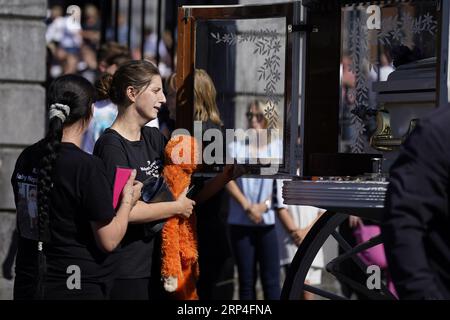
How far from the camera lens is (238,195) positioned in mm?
8102

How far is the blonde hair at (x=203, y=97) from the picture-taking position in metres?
5.96

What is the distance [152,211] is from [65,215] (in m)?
0.52

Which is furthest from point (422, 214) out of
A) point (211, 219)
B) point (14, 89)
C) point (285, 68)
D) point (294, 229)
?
point (14, 89)

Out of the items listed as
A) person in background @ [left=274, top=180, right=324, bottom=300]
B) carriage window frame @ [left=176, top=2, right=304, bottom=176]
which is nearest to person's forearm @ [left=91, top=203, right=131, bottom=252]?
carriage window frame @ [left=176, top=2, right=304, bottom=176]

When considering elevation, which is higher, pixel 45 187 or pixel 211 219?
pixel 45 187

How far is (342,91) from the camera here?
5793 millimetres

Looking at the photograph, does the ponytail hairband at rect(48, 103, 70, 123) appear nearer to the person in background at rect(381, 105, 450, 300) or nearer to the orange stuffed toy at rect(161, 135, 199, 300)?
the orange stuffed toy at rect(161, 135, 199, 300)

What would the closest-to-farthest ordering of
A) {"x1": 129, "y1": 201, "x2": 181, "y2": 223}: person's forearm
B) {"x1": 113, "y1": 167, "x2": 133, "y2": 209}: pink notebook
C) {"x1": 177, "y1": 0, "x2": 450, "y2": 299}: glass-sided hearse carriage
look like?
{"x1": 113, "y1": 167, "x2": 133, "y2": 209}: pink notebook, {"x1": 129, "y1": 201, "x2": 181, "y2": 223}: person's forearm, {"x1": 177, "y1": 0, "x2": 450, "y2": 299}: glass-sided hearse carriage

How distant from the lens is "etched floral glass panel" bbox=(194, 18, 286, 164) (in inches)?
230

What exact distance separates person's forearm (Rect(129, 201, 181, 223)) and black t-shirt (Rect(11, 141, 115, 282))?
28cm

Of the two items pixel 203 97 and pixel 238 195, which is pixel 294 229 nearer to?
pixel 238 195
